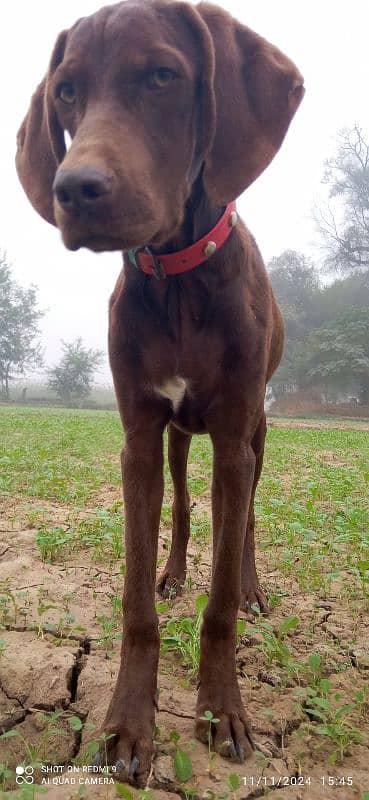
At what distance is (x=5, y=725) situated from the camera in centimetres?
187

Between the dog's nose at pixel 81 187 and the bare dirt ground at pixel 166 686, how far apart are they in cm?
148

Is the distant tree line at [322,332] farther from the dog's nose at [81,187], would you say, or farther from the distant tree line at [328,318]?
the dog's nose at [81,187]

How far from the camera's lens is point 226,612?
6.64 ft

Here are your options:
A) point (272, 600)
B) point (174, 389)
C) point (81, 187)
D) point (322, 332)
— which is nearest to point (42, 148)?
point (81, 187)

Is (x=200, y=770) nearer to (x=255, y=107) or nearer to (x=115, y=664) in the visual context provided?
(x=115, y=664)

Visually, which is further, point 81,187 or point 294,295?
point 294,295

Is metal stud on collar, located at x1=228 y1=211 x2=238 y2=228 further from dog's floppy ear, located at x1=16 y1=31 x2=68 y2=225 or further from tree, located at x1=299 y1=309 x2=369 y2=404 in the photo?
tree, located at x1=299 y1=309 x2=369 y2=404

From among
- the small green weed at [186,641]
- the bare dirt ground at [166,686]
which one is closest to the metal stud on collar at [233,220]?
the small green weed at [186,641]

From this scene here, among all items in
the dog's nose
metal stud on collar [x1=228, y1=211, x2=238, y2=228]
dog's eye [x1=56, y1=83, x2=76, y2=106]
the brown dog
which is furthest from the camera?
metal stud on collar [x1=228, y1=211, x2=238, y2=228]

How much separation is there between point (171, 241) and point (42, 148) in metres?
0.64

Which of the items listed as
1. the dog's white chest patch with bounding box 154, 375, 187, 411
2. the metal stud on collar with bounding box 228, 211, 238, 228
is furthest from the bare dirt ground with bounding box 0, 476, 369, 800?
the metal stud on collar with bounding box 228, 211, 238, 228

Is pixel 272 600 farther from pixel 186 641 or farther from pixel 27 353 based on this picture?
pixel 27 353

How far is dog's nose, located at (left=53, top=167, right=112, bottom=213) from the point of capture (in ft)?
5.01

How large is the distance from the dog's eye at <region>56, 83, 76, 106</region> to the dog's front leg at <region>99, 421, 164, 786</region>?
3.65 ft
